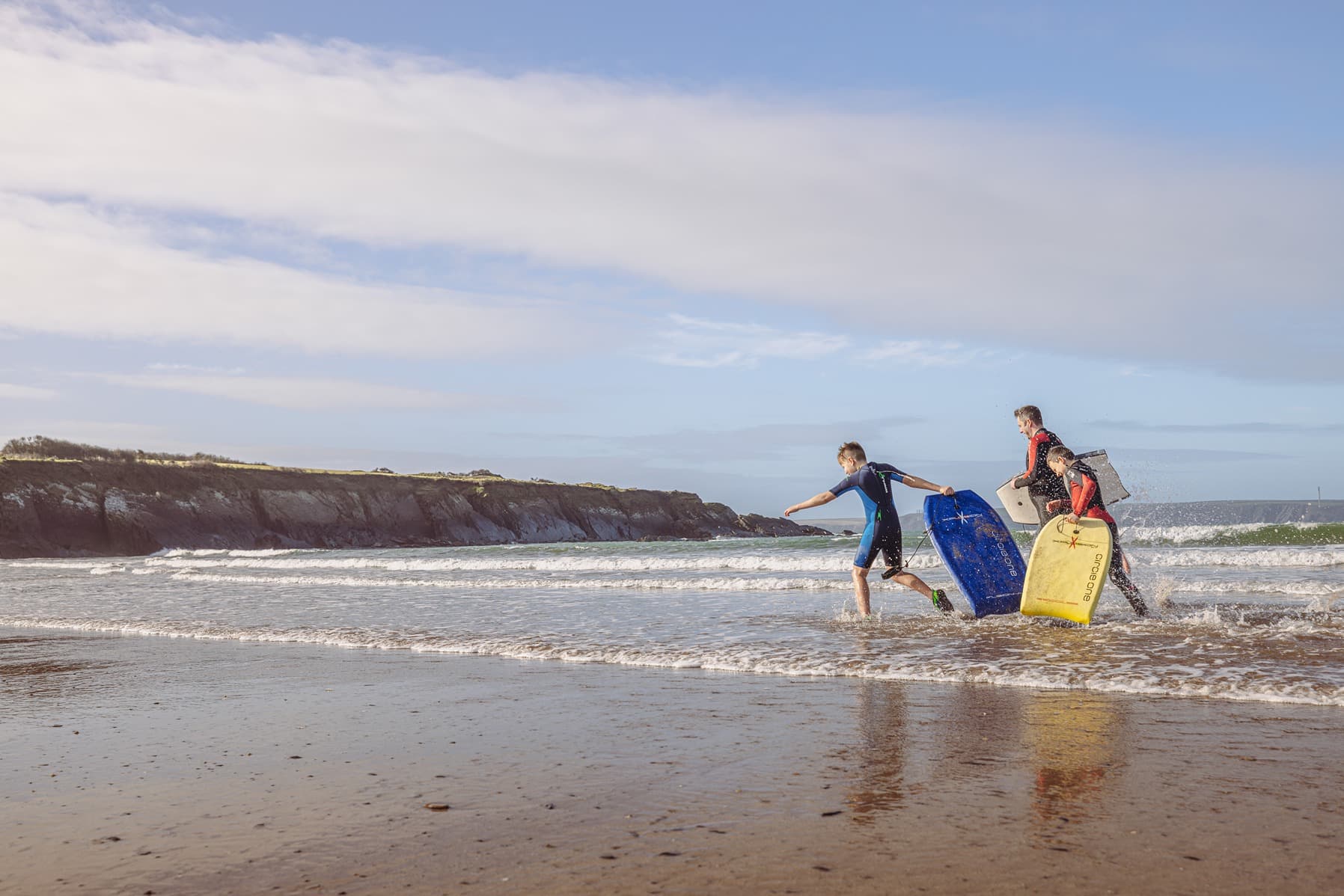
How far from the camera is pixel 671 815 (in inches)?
143

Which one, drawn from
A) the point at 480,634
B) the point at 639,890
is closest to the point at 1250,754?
the point at 639,890

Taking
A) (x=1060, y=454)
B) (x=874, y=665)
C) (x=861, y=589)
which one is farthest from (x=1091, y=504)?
(x=874, y=665)

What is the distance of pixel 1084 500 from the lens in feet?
29.9

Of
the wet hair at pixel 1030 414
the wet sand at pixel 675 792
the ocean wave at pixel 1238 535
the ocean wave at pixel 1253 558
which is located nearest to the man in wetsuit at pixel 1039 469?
the wet hair at pixel 1030 414

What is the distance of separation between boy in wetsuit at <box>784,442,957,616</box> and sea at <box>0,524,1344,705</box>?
1.92ft

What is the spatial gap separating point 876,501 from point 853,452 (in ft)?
1.77

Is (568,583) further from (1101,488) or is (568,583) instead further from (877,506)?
(1101,488)

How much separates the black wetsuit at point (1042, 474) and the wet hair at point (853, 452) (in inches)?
58.1

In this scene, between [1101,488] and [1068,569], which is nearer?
[1068,569]

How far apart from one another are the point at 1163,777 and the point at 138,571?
28.1m

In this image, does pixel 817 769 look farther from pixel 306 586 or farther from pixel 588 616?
pixel 306 586

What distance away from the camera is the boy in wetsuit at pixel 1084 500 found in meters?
9.10

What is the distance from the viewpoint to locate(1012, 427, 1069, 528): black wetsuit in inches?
375

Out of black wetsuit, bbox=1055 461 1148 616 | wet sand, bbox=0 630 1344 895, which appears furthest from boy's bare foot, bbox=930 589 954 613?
wet sand, bbox=0 630 1344 895
